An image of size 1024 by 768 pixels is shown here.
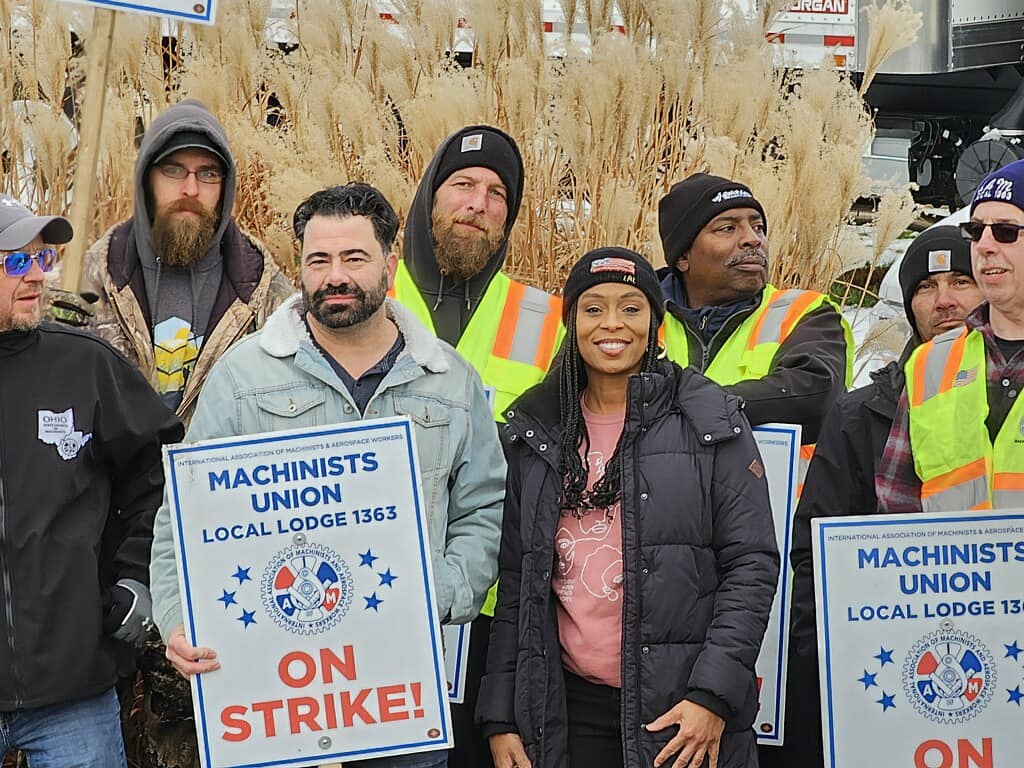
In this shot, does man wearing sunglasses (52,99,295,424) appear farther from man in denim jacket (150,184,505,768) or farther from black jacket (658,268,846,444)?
black jacket (658,268,846,444)

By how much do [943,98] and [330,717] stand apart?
10.2m

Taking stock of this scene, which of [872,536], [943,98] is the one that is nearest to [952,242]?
[872,536]

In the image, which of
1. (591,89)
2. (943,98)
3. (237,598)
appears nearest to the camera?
(237,598)

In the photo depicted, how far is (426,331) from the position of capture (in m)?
3.78

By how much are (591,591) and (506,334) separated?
1157 millimetres

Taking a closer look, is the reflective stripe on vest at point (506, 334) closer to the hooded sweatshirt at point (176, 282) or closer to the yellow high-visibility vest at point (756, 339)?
the yellow high-visibility vest at point (756, 339)

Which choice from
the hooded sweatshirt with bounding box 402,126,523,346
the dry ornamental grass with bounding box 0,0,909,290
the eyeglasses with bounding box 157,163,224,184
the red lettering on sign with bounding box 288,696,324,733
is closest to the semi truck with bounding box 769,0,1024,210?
the dry ornamental grass with bounding box 0,0,909,290

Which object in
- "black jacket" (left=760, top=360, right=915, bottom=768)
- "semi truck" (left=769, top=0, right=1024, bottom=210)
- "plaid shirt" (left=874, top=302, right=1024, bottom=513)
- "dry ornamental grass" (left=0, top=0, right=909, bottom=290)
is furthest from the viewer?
"semi truck" (left=769, top=0, right=1024, bottom=210)

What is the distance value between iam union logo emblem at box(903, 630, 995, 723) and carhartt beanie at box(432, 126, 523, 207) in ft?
6.63

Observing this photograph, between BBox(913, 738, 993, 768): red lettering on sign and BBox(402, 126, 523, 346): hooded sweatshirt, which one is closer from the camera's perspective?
BBox(913, 738, 993, 768): red lettering on sign

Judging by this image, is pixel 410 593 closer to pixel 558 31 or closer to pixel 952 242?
pixel 952 242

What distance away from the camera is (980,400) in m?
3.69

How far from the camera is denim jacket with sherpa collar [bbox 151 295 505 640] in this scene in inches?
142

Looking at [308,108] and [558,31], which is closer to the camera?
[308,108]
